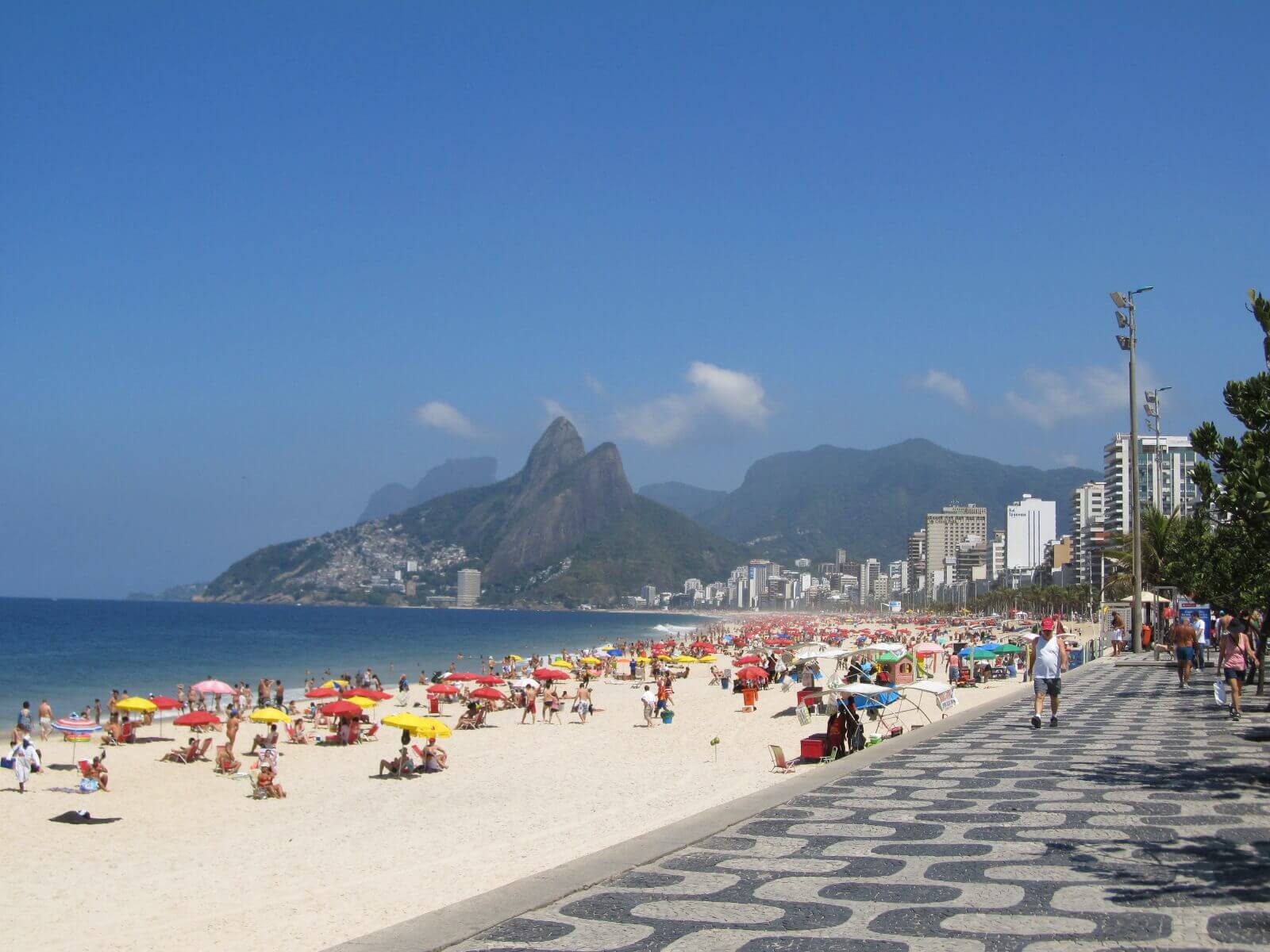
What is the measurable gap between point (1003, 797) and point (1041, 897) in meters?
3.00

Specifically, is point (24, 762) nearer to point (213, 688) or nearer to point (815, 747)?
point (213, 688)

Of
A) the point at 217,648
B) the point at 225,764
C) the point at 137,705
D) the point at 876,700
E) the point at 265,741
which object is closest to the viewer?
the point at 876,700

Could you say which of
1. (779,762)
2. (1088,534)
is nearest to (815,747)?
(779,762)

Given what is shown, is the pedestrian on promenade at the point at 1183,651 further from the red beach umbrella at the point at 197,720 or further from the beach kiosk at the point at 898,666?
the red beach umbrella at the point at 197,720

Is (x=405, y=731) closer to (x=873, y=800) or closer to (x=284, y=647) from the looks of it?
(x=873, y=800)

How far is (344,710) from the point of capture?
2100 cm

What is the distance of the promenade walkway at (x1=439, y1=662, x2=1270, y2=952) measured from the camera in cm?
481

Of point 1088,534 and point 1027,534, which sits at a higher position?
point 1027,534

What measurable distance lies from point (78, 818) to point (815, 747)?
8984mm

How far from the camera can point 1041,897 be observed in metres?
5.32

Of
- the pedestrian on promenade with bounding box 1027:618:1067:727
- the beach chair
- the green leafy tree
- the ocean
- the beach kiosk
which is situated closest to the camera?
the green leafy tree

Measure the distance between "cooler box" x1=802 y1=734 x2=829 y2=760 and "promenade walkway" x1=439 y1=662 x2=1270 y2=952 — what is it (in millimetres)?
3609

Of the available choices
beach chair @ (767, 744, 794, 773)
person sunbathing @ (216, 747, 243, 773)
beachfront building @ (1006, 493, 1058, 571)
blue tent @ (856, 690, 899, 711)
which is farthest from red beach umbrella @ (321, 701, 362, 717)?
beachfront building @ (1006, 493, 1058, 571)

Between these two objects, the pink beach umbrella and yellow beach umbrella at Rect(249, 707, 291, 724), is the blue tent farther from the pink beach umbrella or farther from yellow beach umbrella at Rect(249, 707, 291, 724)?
the pink beach umbrella
